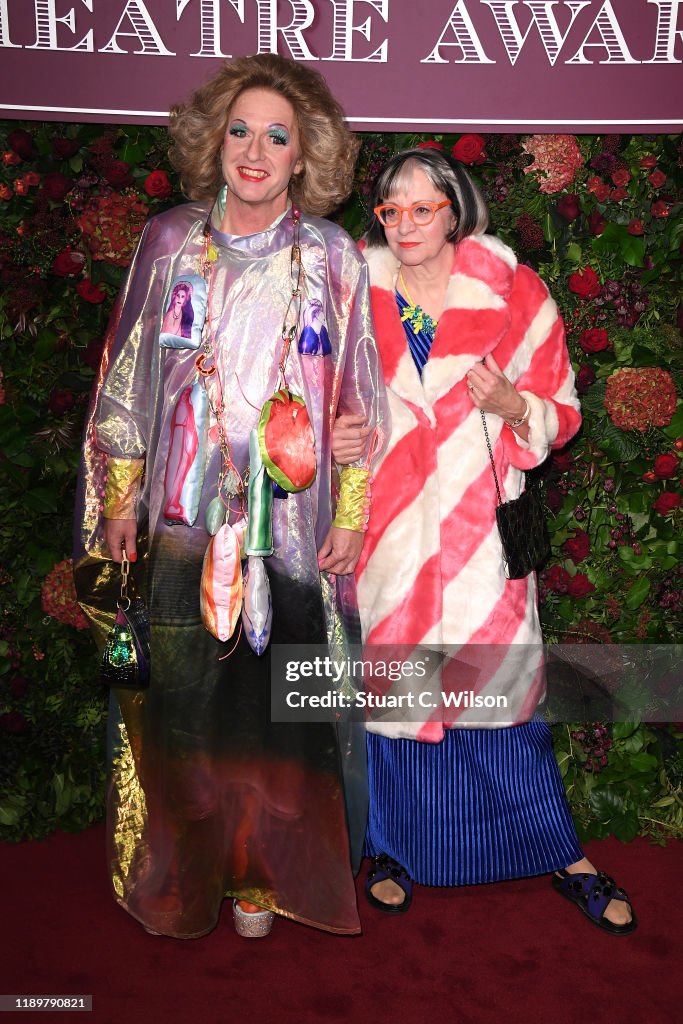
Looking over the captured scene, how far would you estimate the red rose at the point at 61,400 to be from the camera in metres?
3.33

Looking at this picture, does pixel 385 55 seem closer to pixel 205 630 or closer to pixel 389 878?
pixel 205 630

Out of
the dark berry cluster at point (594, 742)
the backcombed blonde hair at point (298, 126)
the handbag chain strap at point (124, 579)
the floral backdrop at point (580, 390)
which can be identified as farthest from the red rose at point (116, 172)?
the dark berry cluster at point (594, 742)

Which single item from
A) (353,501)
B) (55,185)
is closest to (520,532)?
(353,501)

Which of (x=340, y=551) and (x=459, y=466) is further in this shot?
(x=459, y=466)

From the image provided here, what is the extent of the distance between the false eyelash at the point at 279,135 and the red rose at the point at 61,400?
107 cm

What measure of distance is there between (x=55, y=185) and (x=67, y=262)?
0.22m

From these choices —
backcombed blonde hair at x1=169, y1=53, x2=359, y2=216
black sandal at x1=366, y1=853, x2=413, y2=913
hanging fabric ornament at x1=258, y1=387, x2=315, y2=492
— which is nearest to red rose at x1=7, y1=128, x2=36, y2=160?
backcombed blonde hair at x1=169, y1=53, x2=359, y2=216

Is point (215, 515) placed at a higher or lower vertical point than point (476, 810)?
higher

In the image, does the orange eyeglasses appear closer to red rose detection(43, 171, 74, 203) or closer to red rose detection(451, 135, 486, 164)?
red rose detection(451, 135, 486, 164)

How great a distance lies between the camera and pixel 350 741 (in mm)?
3010

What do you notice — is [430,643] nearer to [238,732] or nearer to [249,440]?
[238,732]

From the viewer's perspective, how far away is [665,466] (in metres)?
3.38

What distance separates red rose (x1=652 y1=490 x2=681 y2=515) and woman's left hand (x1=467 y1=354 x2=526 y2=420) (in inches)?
28.2

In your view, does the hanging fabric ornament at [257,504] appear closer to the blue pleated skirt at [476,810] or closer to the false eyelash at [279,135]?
the false eyelash at [279,135]
